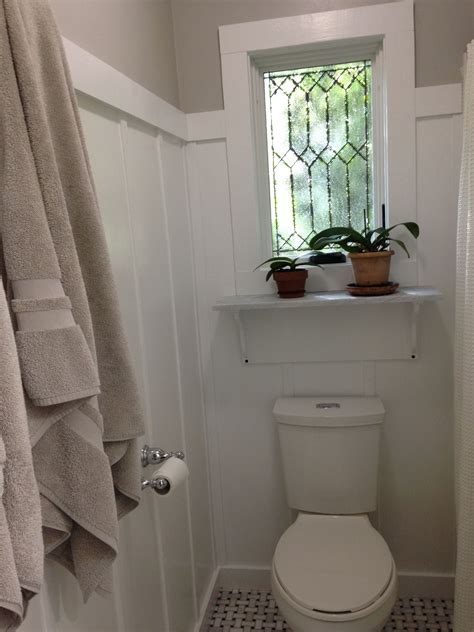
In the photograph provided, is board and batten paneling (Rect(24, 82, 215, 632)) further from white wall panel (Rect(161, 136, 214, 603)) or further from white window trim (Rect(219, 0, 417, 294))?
white window trim (Rect(219, 0, 417, 294))

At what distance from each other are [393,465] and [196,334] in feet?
3.03

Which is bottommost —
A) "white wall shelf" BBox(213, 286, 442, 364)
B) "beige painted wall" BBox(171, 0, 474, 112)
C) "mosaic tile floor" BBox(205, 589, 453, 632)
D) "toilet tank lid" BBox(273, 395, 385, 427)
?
"mosaic tile floor" BBox(205, 589, 453, 632)

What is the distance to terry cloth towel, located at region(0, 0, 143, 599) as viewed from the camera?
0.75 meters

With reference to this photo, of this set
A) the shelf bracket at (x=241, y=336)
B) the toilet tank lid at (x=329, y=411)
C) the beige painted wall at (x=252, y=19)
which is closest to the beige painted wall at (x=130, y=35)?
the beige painted wall at (x=252, y=19)

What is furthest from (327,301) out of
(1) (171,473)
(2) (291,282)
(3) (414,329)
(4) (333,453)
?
(1) (171,473)

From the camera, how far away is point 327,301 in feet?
5.87

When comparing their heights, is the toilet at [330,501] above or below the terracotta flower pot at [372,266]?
below

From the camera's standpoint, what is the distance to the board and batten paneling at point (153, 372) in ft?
4.05

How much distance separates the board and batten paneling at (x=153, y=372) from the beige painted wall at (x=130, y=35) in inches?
5.8

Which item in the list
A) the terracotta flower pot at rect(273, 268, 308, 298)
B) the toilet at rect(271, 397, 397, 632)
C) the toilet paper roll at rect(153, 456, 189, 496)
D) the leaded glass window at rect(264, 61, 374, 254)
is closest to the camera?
the toilet paper roll at rect(153, 456, 189, 496)

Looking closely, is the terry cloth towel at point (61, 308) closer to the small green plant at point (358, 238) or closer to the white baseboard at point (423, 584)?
the small green plant at point (358, 238)

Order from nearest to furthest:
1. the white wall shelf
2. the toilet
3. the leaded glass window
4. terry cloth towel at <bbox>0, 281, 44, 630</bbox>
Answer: terry cloth towel at <bbox>0, 281, 44, 630</bbox>
the toilet
the white wall shelf
the leaded glass window

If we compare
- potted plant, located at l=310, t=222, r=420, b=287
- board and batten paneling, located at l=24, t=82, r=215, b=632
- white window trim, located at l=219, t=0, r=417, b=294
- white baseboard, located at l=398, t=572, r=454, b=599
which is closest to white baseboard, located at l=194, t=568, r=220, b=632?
board and batten paneling, located at l=24, t=82, r=215, b=632

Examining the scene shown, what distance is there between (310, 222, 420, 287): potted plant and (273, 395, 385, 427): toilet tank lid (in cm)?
44
